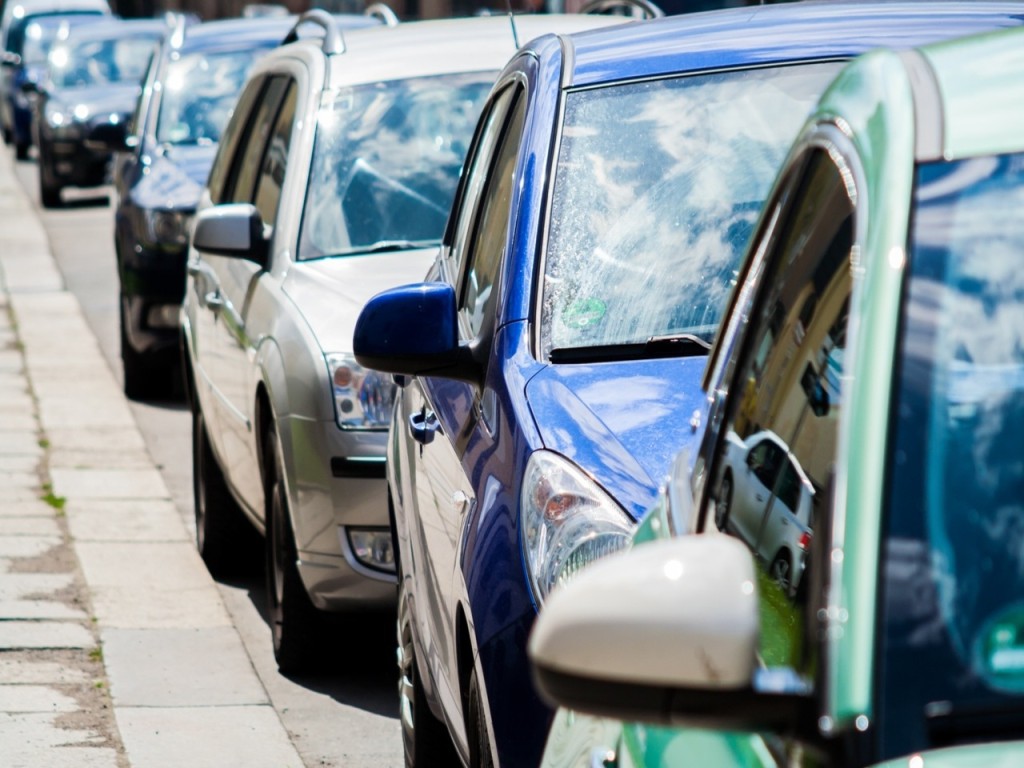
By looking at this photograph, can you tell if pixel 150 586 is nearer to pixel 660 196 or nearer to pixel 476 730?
pixel 660 196

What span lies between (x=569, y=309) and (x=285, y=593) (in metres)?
2.41

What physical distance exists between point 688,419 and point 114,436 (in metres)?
7.34

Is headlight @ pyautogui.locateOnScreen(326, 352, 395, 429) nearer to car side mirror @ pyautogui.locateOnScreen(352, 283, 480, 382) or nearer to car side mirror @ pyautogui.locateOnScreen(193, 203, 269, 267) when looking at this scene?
car side mirror @ pyautogui.locateOnScreen(193, 203, 269, 267)

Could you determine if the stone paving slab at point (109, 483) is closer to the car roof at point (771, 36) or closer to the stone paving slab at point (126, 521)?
the stone paving slab at point (126, 521)

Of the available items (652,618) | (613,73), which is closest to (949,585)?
(652,618)

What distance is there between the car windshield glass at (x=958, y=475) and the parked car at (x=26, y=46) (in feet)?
86.9

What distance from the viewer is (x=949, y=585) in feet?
6.17

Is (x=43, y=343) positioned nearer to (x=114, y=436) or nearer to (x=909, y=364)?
(x=114, y=436)

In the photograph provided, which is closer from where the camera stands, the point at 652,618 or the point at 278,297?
the point at 652,618

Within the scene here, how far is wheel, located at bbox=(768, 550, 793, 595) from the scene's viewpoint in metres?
2.55

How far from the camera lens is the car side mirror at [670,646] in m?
1.77

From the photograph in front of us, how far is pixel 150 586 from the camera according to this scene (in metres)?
7.47

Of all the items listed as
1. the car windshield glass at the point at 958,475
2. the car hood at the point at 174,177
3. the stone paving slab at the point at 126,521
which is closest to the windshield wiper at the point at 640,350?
the car windshield glass at the point at 958,475

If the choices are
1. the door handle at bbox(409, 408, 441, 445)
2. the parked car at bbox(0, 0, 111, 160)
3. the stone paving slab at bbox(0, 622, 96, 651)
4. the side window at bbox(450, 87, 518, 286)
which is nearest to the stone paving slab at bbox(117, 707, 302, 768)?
the stone paving slab at bbox(0, 622, 96, 651)
